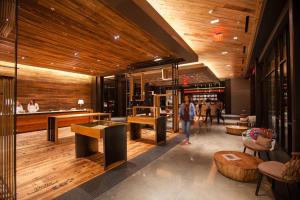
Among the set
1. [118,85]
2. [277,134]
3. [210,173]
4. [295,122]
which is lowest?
[210,173]

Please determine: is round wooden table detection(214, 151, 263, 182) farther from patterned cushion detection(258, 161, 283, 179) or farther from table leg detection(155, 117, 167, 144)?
table leg detection(155, 117, 167, 144)

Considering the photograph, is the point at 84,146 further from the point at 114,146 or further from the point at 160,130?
the point at 160,130

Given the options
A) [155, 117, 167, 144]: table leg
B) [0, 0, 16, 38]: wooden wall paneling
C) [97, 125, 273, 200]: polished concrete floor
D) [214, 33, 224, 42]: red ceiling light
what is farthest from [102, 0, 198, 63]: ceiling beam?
[97, 125, 273, 200]: polished concrete floor

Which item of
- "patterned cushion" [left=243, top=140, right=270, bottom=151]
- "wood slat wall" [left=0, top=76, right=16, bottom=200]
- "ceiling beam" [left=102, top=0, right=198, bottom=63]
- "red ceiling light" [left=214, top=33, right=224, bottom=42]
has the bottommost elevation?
"patterned cushion" [left=243, top=140, right=270, bottom=151]

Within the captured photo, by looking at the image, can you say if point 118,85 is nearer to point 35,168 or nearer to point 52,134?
point 52,134

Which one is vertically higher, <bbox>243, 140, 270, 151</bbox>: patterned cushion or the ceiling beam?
the ceiling beam

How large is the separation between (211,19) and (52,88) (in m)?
9.39

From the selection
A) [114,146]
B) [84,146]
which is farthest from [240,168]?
[84,146]

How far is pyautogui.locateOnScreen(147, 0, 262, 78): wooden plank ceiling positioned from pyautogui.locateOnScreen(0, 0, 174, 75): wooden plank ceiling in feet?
3.03

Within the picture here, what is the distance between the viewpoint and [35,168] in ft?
11.3

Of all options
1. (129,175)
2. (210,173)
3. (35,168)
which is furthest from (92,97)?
(210,173)

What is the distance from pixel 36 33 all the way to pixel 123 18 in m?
2.70

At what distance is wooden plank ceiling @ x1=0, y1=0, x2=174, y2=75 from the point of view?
3.15 m

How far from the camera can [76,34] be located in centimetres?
435
